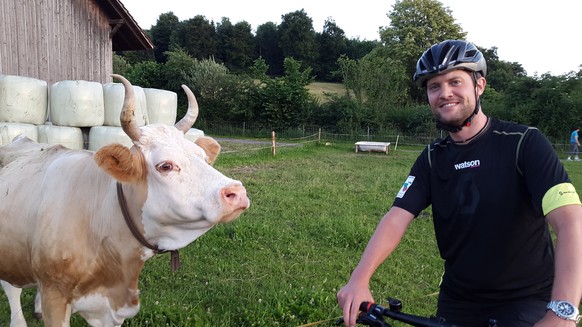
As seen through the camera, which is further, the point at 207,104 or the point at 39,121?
the point at 207,104

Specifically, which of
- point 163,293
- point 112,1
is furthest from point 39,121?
point 163,293

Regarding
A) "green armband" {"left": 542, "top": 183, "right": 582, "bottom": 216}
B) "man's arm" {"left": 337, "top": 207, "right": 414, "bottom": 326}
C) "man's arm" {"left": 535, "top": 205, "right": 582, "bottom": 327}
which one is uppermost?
"green armband" {"left": 542, "top": 183, "right": 582, "bottom": 216}

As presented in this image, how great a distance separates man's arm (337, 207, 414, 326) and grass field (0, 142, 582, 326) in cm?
141

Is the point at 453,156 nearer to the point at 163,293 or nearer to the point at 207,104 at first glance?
the point at 163,293

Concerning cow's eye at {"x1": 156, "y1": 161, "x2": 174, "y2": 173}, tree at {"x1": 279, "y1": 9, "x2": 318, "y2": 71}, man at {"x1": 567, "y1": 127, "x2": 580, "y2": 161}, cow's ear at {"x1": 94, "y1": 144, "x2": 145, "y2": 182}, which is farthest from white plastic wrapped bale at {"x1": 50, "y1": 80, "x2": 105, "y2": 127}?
tree at {"x1": 279, "y1": 9, "x2": 318, "y2": 71}

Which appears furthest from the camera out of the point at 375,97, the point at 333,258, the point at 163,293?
the point at 375,97

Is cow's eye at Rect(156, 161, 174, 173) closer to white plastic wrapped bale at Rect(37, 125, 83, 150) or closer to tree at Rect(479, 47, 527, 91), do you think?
white plastic wrapped bale at Rect(37, 125, 83, 150)

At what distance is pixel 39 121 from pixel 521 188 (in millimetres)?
8643

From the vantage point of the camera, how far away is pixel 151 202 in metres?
2.59

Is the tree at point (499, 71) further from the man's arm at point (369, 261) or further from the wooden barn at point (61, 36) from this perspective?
the man's arm at point (369, 261)

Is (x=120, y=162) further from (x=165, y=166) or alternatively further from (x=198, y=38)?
(x=198, y=38)

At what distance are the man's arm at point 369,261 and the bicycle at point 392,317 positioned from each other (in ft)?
0.15

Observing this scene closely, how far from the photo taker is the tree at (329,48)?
229 feet

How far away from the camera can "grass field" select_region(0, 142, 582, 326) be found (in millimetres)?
3729
